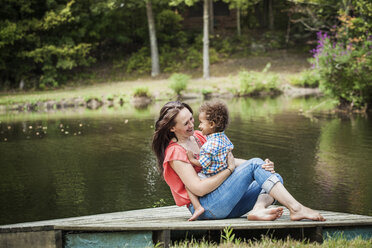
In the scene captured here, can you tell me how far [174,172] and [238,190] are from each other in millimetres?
609

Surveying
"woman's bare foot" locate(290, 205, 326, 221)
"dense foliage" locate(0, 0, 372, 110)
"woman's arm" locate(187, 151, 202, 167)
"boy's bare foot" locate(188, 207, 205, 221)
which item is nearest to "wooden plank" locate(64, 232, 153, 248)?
"boy's bare foot" locate(188, 207, 205, 221)

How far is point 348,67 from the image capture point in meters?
16.1

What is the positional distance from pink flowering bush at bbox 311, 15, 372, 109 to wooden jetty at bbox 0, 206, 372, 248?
473 inches

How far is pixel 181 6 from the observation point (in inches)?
1417

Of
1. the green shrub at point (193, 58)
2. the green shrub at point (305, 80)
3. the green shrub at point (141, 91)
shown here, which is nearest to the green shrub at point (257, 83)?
the green shrub at point (305, 80)

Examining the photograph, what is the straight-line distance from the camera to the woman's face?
462cm

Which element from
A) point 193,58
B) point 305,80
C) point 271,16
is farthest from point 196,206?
point 271,16

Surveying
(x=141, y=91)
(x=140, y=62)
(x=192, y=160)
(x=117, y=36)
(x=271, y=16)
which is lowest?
(x=192, y=160)

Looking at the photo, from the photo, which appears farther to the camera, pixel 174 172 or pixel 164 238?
pixel 174 172

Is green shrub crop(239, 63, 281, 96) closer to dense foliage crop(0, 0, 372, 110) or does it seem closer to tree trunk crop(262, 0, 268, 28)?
dense foliage crop(0, 0, 372, 110)

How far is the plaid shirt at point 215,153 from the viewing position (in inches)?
177

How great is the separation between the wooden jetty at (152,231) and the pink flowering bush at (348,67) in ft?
39.4

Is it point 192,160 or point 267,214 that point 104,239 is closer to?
point 192,160

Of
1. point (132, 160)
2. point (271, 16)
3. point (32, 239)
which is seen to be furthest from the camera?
point (271, 16)
